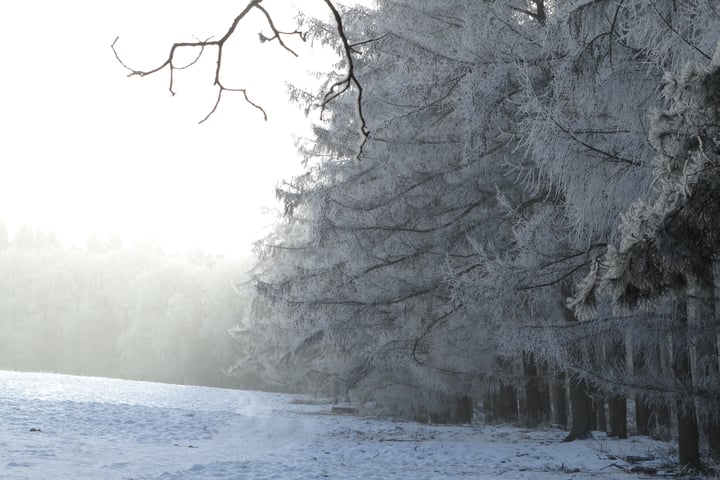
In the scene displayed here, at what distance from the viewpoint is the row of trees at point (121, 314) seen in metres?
57.5

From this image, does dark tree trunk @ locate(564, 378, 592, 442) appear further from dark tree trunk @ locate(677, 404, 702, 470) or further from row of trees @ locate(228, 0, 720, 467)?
dark tree trunk @ locate(677, 404, 702, 470)

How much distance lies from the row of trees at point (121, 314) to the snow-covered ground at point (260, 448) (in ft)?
113

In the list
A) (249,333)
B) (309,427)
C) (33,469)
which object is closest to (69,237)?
(249,333)

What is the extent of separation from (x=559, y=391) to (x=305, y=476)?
10.6m

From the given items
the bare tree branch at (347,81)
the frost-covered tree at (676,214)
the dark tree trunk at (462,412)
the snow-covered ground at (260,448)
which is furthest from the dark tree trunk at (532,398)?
the bare tree branch at (347,81)

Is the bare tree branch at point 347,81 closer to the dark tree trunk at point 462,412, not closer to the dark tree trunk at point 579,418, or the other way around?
the dark tree trunk at point 579,418

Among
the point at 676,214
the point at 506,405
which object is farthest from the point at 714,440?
the point at 506,405

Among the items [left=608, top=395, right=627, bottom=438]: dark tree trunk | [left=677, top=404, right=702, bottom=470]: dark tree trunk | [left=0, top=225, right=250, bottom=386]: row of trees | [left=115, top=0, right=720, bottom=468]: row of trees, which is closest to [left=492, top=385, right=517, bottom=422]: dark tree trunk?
[left=115, top=0, right=720, bottom=468]: row of trees

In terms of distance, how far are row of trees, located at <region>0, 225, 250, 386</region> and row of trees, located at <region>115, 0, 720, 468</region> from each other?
38758mm

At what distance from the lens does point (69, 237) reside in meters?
109

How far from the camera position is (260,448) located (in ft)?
43.4

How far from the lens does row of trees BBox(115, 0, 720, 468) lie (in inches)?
162

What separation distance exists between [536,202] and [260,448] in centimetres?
660

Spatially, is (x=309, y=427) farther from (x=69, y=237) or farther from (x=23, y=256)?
(x=69, y=237)
